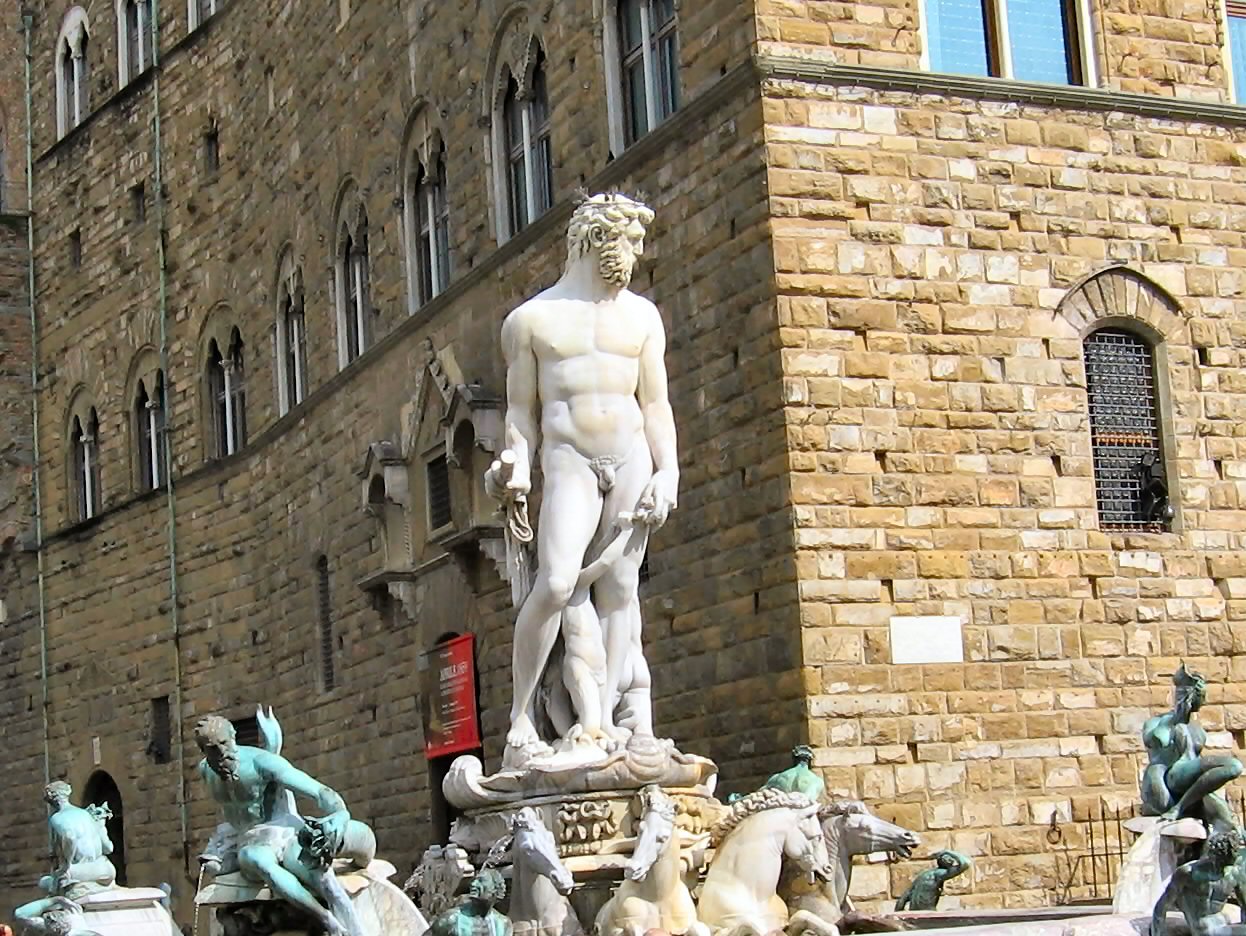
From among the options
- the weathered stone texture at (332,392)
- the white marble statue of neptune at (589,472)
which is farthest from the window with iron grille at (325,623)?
the white marble statue of neptune at (589,472)

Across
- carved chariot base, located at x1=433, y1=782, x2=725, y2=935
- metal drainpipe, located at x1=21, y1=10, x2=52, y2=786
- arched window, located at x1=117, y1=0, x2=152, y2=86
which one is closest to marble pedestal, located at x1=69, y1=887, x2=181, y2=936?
carved chariot base, located at x1=433, y1=782, x2=725, y2=935

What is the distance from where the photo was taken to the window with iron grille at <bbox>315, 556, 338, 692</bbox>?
78.7 feet

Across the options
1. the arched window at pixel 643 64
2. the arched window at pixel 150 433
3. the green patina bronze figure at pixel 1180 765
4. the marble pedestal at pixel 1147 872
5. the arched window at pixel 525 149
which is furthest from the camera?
the arched window at pixel 150 433

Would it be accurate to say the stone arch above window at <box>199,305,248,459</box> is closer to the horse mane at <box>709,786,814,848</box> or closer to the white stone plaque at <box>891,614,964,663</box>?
the white stone plaque at <box>891,614,964,663</box>

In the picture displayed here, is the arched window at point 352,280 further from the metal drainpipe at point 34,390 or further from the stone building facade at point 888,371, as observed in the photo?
the metal drainpipe at point 34,390

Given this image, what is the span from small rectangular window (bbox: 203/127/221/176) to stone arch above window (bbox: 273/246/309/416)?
287cm

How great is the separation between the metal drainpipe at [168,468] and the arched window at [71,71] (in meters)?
2.95

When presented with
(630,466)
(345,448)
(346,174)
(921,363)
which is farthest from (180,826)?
(630,466)

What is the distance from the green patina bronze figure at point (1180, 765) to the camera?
35.2 ft

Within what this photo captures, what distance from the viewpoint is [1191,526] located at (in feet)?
50.4

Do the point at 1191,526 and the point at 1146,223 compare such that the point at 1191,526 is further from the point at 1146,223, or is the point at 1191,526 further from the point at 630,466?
the point at 630,466

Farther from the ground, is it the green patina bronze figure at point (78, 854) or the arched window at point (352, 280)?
the arched window at point (352, 280)

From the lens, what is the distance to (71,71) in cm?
3316

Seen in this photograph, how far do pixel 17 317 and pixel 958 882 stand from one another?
74.4ft
